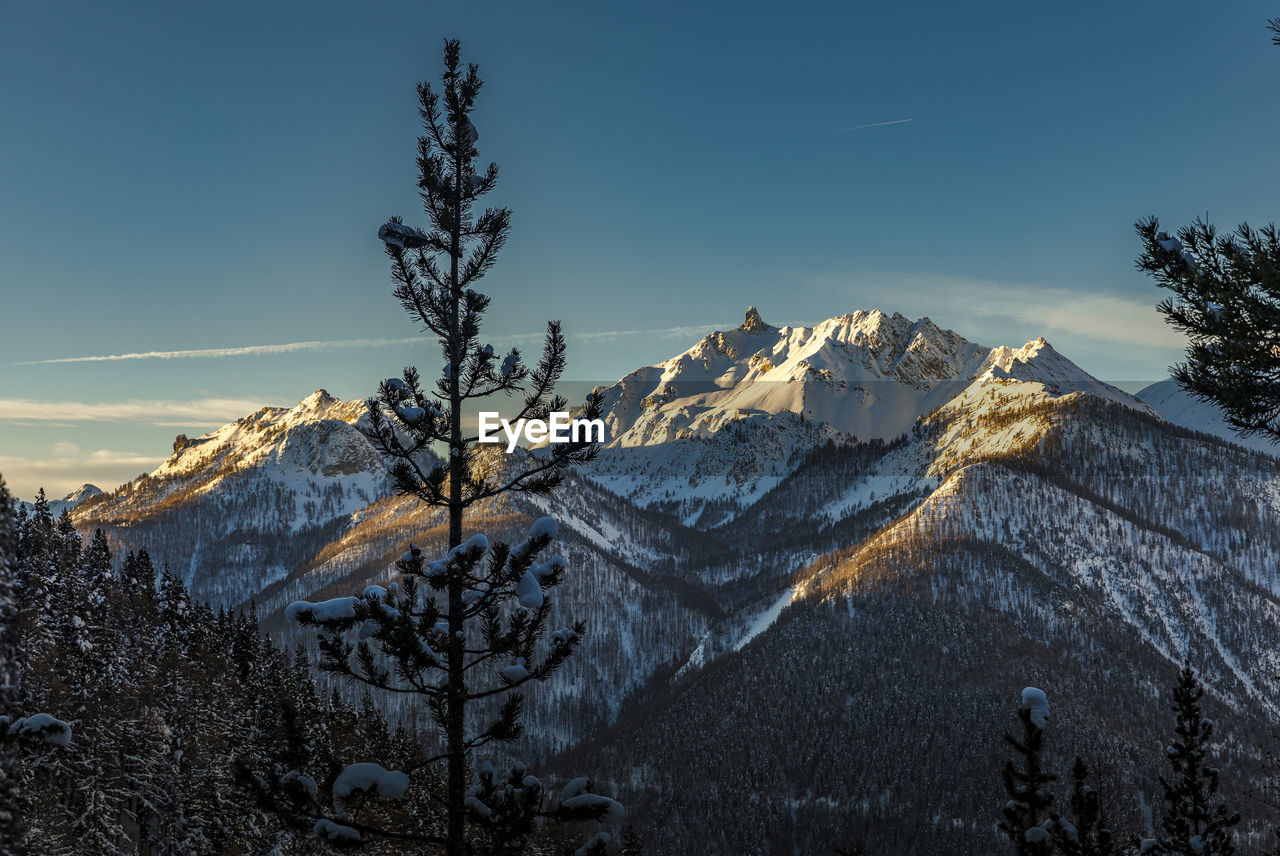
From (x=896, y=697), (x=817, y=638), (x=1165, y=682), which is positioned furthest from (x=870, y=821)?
(x=1165, y=682)

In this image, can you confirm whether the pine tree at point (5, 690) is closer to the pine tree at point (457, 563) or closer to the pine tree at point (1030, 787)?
the pine tree at point (457, 563)

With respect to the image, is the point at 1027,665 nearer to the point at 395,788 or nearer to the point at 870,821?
the point at 870,821

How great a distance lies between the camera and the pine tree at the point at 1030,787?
13172mm

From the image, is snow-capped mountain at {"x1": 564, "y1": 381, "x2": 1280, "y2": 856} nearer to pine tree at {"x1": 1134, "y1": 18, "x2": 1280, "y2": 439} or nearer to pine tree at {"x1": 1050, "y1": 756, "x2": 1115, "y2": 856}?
pine tree at {"x1": 1050, "y1": 756, "x2": 1115, "y2": 856}

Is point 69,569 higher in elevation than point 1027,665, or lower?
higher

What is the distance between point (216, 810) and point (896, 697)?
146m

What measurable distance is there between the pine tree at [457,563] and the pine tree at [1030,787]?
7317 millimetres

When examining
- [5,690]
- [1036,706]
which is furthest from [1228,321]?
[5,690]

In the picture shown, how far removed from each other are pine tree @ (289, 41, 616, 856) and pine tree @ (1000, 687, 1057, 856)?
7317 mm

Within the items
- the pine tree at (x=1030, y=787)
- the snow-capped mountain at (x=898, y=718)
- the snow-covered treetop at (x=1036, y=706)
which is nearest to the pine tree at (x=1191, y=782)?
the pine tree at (x=1030, y=787)

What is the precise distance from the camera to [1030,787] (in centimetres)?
1449

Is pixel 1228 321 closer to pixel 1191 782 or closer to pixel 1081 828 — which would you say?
pixel 1081 828

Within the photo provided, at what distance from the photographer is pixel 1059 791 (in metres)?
143

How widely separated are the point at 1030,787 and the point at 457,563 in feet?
36.1
